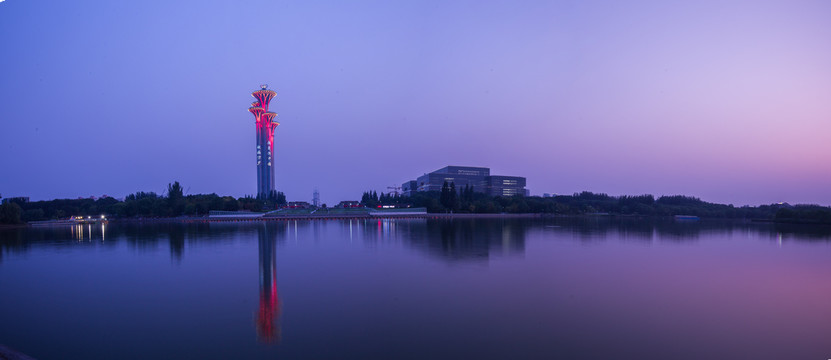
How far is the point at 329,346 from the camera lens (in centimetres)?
762

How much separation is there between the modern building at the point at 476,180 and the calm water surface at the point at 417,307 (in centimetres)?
12070

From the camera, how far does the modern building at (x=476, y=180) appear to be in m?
140

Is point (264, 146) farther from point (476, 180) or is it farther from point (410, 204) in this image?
point (476, 180)

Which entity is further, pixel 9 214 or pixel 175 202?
pixel 175 202

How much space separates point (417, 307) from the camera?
33.3 feet

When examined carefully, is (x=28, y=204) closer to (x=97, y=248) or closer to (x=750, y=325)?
(x=97, y=248)

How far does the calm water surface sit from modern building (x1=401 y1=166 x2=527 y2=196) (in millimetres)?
120699

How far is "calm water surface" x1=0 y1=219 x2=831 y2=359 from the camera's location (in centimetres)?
764

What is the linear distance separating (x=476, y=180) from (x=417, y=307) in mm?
134761

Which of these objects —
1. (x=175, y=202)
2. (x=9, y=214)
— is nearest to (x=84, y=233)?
(x=9, y=214)

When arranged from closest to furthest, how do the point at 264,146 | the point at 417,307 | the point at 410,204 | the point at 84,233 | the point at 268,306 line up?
1. the point at 417,307
2. the point at 268,306
3. the point at 84,233
4. the point at 410,204
5. the point at 264,146

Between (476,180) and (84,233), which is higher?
(476,180)

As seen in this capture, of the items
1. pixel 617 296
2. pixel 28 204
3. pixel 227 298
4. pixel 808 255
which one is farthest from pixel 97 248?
pixel 28 204

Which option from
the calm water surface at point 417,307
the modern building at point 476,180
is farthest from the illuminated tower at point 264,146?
the calm water surface at point 417,307
